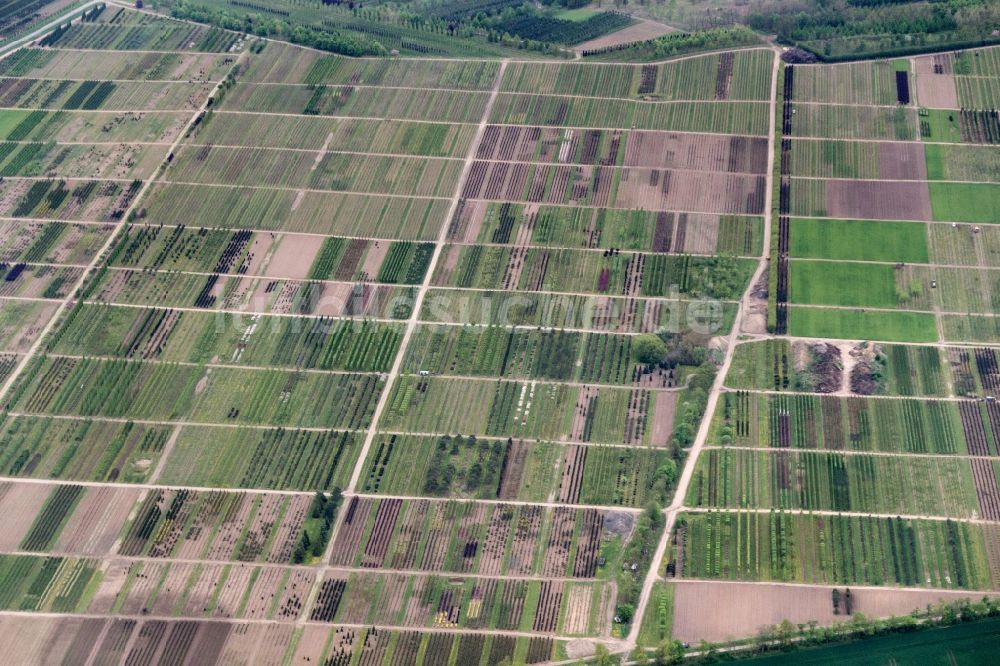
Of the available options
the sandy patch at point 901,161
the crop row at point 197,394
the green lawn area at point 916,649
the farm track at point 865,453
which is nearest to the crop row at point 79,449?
the crop row at point 197,394

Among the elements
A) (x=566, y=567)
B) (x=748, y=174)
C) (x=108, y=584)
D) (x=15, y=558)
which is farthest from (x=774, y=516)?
(x=15, y=558)

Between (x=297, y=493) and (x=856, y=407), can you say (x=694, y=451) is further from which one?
(x=297, y=493)

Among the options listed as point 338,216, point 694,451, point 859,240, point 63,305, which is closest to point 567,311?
point 694,451

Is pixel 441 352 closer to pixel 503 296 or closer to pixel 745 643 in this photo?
pixel 503 296

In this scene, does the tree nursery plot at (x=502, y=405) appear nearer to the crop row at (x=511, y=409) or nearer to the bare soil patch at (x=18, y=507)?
the crop row at (x=511, y=409)

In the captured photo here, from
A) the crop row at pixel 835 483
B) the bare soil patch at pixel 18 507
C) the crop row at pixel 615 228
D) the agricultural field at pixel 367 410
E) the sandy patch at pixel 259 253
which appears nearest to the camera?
the agricultural field at pixel 367 410

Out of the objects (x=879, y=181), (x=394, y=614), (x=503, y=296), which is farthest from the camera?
(x=879, y=181)
